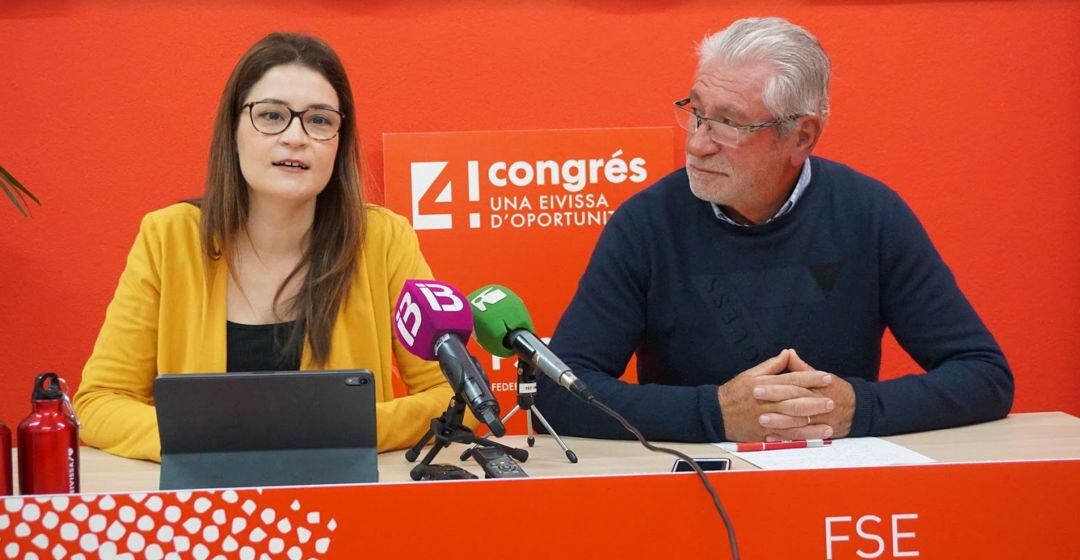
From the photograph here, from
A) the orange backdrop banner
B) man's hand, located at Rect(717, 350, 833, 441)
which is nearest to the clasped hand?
man's hand, located at Rect(717, 350, 833, 441)

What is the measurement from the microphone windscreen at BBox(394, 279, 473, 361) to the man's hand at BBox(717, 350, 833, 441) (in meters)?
0.52

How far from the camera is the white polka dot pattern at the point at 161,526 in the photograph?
1.08 meters

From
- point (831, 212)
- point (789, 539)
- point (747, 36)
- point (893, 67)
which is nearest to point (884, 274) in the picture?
point (831, 212)

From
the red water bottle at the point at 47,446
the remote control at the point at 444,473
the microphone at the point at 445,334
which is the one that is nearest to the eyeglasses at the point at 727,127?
the microphone at the point at 445,334

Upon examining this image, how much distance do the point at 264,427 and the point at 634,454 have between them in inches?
22.9

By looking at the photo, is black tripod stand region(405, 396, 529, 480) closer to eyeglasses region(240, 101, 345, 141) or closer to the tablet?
the tablet

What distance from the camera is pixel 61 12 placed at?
116 inches

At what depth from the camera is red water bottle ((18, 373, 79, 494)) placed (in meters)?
1.20

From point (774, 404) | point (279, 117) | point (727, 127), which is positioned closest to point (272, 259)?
point (279, 117)

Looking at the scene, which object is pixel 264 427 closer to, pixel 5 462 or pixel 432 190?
pixel 5 462

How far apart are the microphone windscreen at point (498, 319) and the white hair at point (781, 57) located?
32.0 inches

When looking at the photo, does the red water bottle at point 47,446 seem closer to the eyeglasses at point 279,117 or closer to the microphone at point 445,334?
the microphone at point 445,334

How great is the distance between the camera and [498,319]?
4.58ft

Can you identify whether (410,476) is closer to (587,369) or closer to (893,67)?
(587,369)
